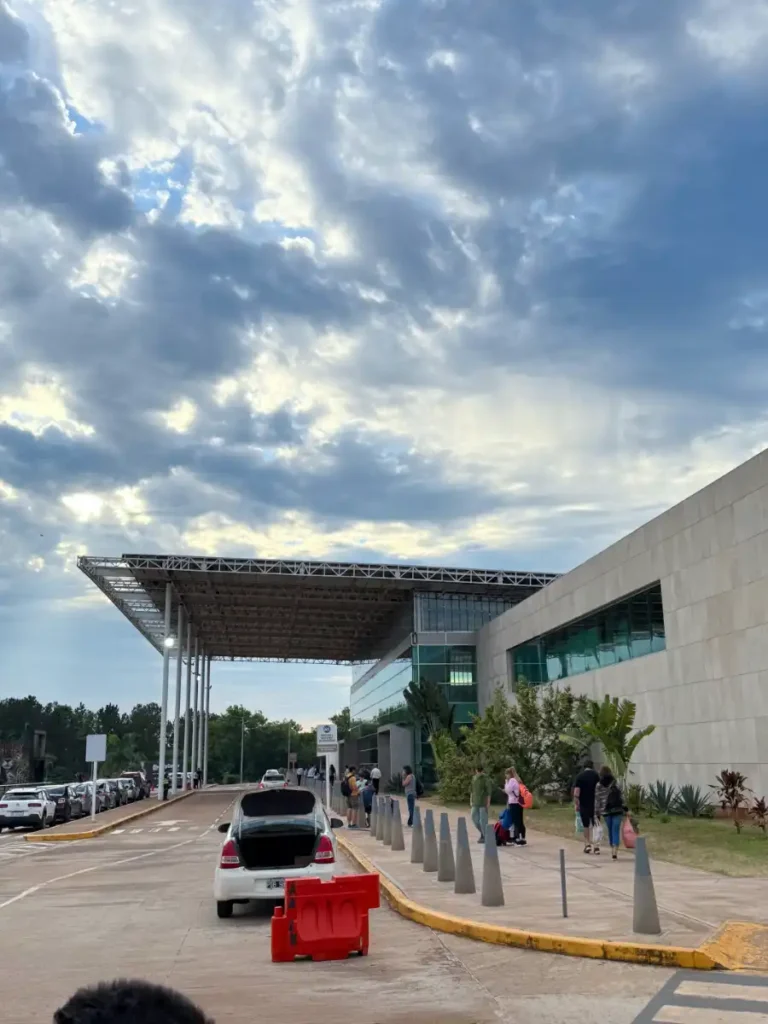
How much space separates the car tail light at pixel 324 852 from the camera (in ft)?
39.7

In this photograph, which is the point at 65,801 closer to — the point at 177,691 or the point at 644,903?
the point at 177,691

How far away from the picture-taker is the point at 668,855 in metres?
17.3

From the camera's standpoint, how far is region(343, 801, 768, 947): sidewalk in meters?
9.89

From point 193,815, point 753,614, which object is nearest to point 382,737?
point 193,815


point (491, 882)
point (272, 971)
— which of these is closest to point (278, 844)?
point (491, 882)

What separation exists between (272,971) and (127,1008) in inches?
308

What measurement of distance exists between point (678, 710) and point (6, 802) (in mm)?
22793

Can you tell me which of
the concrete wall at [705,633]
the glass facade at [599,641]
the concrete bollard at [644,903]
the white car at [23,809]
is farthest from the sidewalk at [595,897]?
the white car at [23,809]

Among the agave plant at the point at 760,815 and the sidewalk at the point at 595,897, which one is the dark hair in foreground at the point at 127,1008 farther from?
the agave plant at the point at 760,815

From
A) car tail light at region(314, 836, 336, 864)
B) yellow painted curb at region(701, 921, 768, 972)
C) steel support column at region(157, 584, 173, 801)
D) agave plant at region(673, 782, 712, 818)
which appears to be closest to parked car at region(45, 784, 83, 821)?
steel support column at region(157, 584, 173, 801)

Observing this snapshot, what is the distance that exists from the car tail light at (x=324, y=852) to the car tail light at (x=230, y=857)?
97 cm

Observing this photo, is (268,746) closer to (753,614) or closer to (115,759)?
(115,759)

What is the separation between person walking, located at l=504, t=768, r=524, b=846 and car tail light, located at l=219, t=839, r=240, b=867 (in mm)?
8592

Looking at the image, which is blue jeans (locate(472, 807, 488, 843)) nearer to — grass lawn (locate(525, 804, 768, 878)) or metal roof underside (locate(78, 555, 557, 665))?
grass lawn (locate(525, 804, 768, 878))
